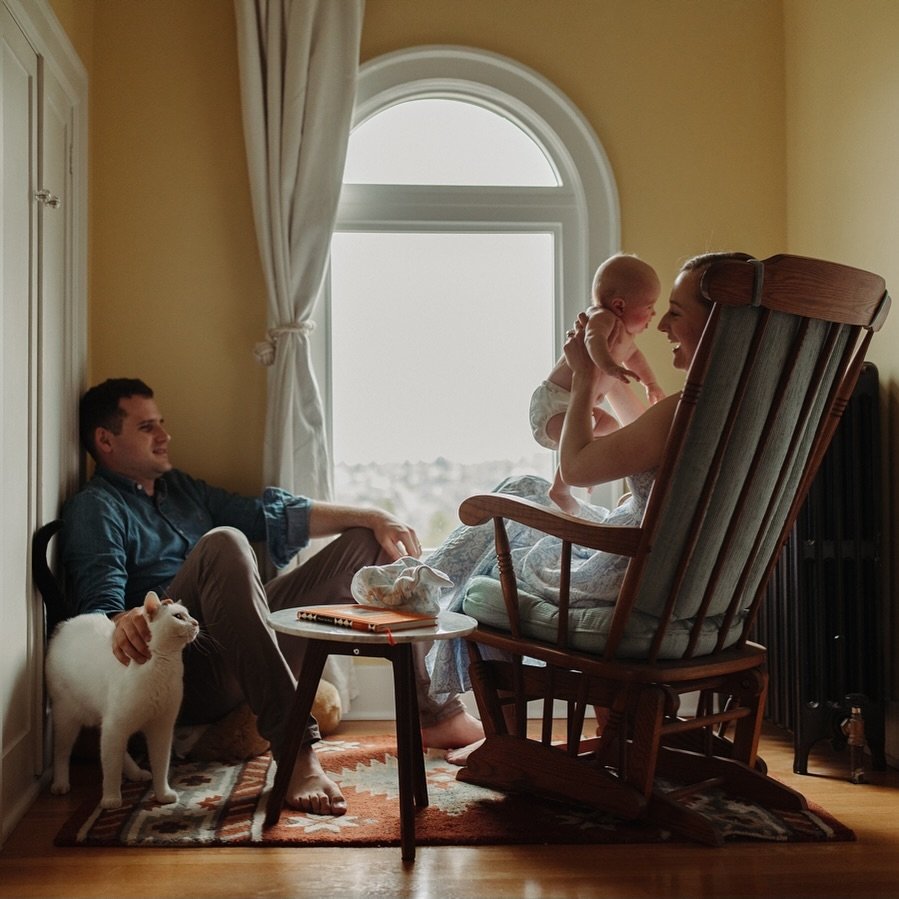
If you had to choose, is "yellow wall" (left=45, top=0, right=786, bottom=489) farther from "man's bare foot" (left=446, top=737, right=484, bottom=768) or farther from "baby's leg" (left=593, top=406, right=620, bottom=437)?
"man's bare foot" (left=446, top=737, right=484, bottom=768)

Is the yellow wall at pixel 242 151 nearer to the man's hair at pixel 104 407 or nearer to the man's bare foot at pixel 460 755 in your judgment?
the man's hair at pixel 104 407

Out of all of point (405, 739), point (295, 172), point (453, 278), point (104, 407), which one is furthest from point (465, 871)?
point (295, 172)

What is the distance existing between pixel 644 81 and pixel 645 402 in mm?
1088

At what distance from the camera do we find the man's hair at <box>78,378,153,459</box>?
294 centimetres

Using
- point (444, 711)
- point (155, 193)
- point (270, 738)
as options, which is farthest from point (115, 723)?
point (155, 193)

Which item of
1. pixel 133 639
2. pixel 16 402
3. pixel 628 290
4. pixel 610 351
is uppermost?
pixel 628 290

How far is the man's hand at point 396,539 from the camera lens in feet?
9.62

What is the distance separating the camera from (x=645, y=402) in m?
3.56

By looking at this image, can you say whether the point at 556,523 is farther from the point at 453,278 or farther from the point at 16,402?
the point at 453,278

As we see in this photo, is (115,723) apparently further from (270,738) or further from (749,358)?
(749,358)

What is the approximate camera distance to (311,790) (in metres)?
2.35

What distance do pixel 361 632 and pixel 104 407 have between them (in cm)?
129

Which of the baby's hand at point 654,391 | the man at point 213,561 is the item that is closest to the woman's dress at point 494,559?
the man at point 213,561

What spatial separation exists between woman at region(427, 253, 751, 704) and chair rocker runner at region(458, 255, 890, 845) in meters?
0.08
